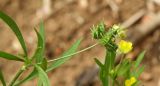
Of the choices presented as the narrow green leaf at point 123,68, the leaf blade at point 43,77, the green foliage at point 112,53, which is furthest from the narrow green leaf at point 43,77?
the narrow green leaf at point 123,68

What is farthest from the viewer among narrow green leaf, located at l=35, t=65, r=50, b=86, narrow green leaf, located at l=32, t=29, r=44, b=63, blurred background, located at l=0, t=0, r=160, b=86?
blurred background, located at l=0, t=0, r=160, b=86

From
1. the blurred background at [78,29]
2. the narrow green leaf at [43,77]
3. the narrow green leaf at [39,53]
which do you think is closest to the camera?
the narrow green leaf at [43,77]

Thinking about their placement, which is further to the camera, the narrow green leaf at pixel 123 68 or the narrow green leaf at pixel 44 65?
the narrow green leaf at pixel 123 68

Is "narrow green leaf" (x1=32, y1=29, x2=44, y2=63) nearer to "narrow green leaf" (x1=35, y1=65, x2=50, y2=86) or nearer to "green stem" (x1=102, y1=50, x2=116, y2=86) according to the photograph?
"narrow green leaf" (x1=35, y1=65, x2=50, y2=86)

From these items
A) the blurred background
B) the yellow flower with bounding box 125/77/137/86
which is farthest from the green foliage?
the blurred background

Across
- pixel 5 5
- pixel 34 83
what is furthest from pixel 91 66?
pixel 5 5

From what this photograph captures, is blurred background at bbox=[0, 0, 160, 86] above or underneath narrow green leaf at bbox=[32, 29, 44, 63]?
underneath

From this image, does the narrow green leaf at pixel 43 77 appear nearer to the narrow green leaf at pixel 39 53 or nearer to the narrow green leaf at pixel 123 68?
the narrow green leaf at pixel 39 53

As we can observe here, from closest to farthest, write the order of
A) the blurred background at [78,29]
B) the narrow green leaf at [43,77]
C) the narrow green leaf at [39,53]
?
1. the narrow green leaf at [43,77]
2. the narrow green leaf at [39,53]
3. the blurred background at [78,29]
